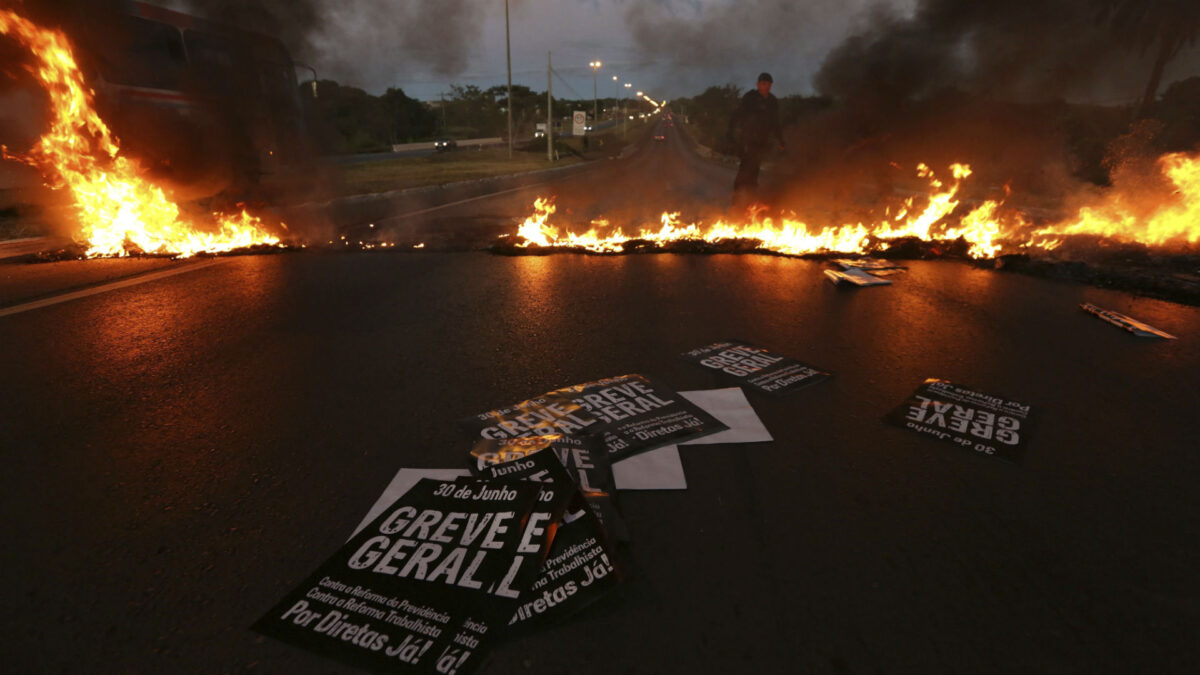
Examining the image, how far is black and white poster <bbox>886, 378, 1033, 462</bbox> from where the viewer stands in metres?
2.71

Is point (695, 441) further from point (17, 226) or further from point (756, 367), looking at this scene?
point (17, 226)

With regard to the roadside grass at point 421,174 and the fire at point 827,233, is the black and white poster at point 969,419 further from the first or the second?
the roadside grass at point 421,174

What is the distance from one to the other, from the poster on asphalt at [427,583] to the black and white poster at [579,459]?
17 centimetres

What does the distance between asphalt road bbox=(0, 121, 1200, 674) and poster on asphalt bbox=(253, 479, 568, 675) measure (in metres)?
0.10

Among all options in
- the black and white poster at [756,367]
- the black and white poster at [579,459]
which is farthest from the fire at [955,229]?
the black and white poster at [579,459]

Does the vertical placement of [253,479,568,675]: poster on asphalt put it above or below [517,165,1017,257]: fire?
below

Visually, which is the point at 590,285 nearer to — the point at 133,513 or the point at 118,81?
the point at 133,513

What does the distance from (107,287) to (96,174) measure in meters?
3.19

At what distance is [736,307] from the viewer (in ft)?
16.5

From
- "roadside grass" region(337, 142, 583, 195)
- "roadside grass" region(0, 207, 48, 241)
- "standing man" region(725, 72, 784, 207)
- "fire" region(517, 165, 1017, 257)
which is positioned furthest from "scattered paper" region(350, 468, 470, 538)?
"roadside grass" region(337, 142, 583, 195)

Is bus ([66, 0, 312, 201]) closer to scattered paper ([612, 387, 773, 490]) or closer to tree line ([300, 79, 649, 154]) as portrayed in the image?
tree line ([300, 79, 649, 154])

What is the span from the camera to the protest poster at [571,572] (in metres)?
1.69

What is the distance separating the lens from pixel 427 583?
178 centimetres

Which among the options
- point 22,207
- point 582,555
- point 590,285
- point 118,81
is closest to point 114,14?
point 118,81
